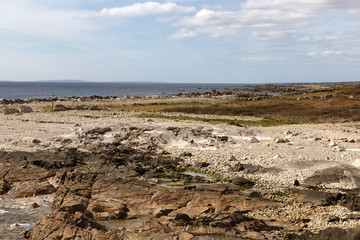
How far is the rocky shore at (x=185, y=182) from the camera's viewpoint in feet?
42.5

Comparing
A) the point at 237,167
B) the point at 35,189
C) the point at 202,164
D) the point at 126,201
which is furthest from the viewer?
the point at 202,164

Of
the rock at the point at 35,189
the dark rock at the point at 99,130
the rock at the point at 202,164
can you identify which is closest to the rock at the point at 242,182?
the rock at the point at 202,164

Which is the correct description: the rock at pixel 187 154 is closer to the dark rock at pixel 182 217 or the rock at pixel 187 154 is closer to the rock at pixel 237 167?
the rock at pixel 237 167

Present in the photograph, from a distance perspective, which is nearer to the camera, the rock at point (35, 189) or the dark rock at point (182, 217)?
the dark rock at point (182, 217)

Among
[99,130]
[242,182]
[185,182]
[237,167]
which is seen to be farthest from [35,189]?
[99,130]

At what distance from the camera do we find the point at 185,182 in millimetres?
18641

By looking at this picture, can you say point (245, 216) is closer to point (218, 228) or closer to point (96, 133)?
point (218, 228)

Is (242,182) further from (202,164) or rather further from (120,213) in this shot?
(120,213)

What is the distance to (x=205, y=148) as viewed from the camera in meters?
26.1

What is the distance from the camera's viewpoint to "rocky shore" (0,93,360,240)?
13.0 meters

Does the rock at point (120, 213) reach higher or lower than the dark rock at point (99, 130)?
lower

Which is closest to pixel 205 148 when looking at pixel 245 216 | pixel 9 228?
pixel 245 216

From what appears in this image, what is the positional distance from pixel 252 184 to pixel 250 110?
32651 mm

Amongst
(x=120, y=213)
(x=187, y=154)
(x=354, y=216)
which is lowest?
(x=120, y=213)
